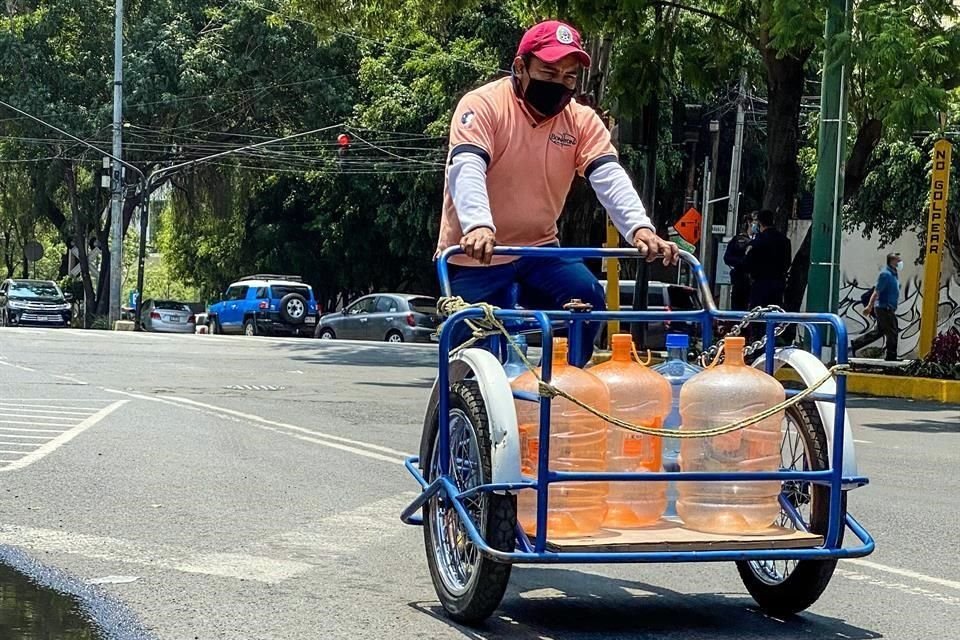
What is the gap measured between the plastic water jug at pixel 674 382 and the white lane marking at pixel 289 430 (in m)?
4.30

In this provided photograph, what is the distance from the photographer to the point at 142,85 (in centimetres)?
4234

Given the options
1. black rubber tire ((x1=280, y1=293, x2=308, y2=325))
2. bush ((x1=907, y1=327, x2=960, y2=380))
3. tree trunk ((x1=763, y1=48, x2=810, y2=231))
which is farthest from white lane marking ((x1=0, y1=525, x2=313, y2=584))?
black rubber tire ((x1=280, y1=293, x2=308, y2=325))

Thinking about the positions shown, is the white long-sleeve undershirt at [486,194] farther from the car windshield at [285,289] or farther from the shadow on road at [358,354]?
the car windshield at [285,289]

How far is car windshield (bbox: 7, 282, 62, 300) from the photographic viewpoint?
44438mm

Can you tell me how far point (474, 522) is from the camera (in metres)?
4.46

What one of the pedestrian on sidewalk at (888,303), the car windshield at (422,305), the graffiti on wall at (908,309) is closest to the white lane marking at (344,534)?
the pedestrian on sidewalk at (888,303)

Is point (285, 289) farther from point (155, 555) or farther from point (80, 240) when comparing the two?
point (155, 555)

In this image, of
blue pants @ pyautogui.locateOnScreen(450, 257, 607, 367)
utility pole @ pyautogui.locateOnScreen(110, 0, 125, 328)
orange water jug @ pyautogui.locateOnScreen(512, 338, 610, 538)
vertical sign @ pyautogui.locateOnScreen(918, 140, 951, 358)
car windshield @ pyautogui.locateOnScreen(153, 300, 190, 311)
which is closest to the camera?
orange water jug @ pyautogui.locateOnScreen(512, 338, 610, 538)

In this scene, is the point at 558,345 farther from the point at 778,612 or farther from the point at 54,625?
the point at 54,625

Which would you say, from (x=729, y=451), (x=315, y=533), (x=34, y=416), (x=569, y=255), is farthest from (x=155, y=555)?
(x=34, y=416)

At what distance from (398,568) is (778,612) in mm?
1519

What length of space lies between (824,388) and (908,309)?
32.0 m

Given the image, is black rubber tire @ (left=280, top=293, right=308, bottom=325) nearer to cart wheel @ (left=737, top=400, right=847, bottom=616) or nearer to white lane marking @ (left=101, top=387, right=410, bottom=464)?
white lane marking @ (left=101, top=387, right=410, bottom=464)

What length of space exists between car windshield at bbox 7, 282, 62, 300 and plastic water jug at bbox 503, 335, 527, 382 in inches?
1653
